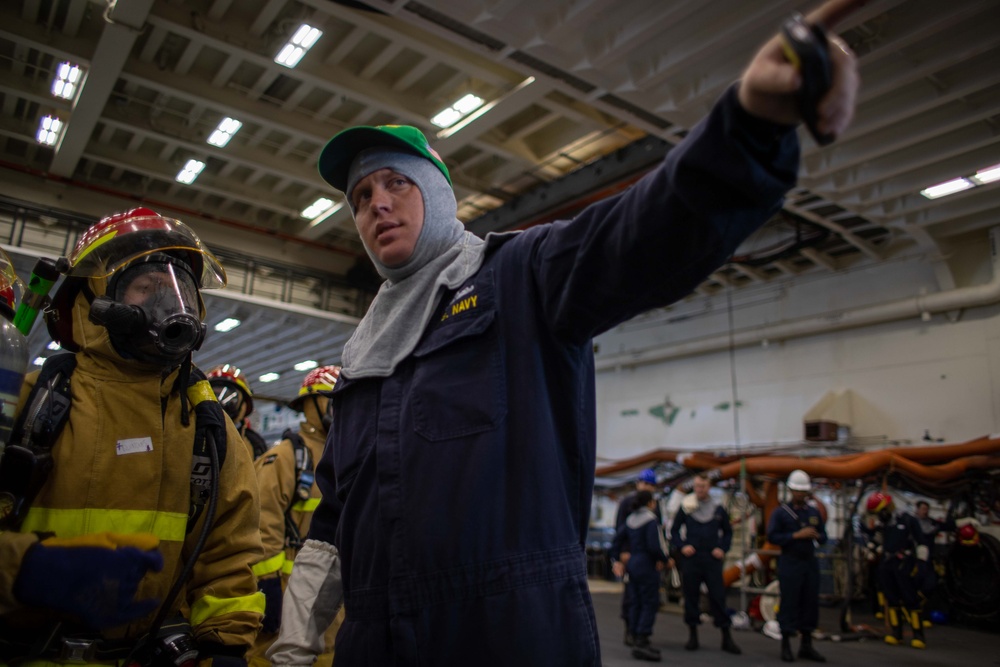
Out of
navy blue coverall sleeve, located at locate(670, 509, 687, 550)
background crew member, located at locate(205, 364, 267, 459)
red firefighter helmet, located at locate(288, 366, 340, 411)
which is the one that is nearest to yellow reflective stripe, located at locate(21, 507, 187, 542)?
red firefighter helmet, located at locate(288, 366, 340, 411)

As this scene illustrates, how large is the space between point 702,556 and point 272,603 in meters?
6.39

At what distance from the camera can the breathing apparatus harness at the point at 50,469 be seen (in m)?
1.83

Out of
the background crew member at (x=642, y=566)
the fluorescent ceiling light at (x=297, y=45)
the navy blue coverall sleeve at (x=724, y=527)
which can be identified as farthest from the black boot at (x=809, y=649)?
the fluorescent ceiling light at (x=297, y=45)

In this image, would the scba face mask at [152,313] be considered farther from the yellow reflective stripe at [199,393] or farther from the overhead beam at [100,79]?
the overhead beam at [100,79]

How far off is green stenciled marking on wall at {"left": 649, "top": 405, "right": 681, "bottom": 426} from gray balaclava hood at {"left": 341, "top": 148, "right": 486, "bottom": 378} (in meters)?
15.4

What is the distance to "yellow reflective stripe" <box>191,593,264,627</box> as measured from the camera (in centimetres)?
218

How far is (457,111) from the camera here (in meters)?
9.62

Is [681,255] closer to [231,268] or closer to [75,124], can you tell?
[75,124]

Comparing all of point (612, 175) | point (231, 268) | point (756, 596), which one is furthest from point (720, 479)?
point (231, 268)

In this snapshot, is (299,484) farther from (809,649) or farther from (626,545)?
(809,649)

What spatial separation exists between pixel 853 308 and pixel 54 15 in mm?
13907

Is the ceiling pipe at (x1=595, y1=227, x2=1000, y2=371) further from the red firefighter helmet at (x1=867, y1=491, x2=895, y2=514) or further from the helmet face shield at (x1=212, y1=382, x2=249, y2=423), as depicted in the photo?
the helmet face shield at (x1=212, y1=382, x2=249, y2=423)

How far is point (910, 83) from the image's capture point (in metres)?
8.02

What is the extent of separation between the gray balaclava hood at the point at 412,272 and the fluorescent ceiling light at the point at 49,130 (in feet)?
34.8
